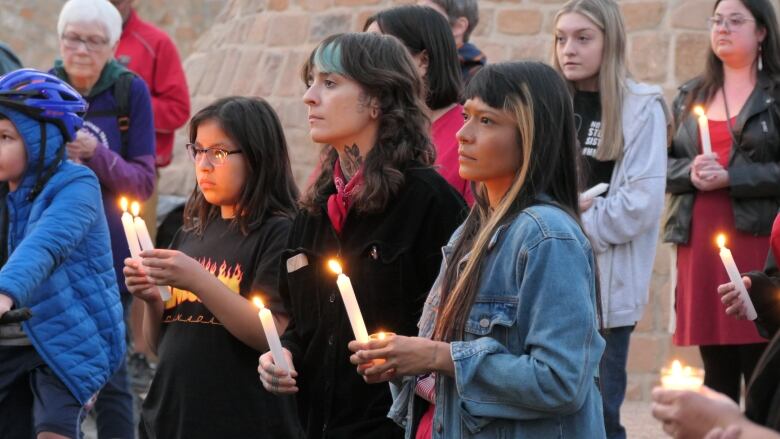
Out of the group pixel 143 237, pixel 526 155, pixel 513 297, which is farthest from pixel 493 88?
pixel 143 237

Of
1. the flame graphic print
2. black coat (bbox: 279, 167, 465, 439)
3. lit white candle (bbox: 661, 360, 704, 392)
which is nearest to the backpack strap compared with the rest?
the flame graphic print

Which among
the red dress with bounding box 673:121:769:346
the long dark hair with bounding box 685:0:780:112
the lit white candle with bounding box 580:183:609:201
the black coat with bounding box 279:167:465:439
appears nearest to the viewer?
the black coat with bounding box 279:167:465:439

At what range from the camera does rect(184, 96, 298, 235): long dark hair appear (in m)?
4.97

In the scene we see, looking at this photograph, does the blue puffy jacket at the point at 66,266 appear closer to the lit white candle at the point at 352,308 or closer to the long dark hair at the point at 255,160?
the long dark hair at the point at 255,160

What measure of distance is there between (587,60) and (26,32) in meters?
13.7

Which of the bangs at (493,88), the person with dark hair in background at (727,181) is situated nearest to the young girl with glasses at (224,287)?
the bangs at (493,88)

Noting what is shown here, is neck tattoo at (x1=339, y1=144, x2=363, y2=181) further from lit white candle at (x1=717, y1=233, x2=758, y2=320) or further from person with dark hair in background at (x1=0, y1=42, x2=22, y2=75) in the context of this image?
person with dark hair in background at (x1=0, y1=42, x2=22, y2=75)

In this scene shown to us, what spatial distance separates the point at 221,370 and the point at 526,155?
1646 millimetres

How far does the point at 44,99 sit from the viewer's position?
17.4ft

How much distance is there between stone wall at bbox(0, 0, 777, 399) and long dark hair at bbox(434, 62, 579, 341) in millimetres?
4916

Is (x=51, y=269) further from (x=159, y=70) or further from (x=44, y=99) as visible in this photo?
(x=159, y=70)

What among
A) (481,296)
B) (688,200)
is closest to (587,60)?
(688,200)

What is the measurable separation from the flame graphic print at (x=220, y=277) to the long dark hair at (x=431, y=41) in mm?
1059

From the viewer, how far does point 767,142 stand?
632 cm
